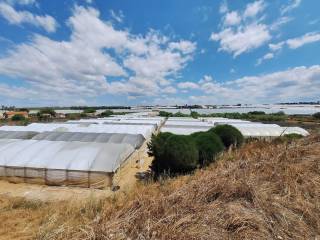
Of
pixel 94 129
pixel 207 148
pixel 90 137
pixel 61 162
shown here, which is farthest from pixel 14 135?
pixel 207 148

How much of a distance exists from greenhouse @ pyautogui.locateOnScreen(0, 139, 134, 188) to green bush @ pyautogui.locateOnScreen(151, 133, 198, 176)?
2147 millimetres

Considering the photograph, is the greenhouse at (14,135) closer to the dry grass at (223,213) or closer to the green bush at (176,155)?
the green bush at (176,155)

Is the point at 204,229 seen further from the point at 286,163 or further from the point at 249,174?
the point at 286,163

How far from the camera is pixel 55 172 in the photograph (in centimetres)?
1059

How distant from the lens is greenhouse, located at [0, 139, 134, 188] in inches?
410

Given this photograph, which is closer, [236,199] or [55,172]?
[236,199]

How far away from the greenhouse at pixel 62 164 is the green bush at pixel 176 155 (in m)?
2.15

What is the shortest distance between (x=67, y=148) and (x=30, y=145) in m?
2.39

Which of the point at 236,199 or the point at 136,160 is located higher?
the point at 236,199

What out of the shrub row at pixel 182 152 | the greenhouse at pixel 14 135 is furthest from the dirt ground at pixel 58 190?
the greenhouse at pixel 14 135

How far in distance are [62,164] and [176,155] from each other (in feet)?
17.8

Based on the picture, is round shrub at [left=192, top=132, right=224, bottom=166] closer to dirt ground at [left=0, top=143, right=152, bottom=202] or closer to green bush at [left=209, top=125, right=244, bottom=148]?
green bush at [left=209, top=125, right=244, bottom=148]

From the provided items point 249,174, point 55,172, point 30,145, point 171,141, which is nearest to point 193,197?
point 249,174

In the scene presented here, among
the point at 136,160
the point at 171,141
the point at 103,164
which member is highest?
the point at 171,141
